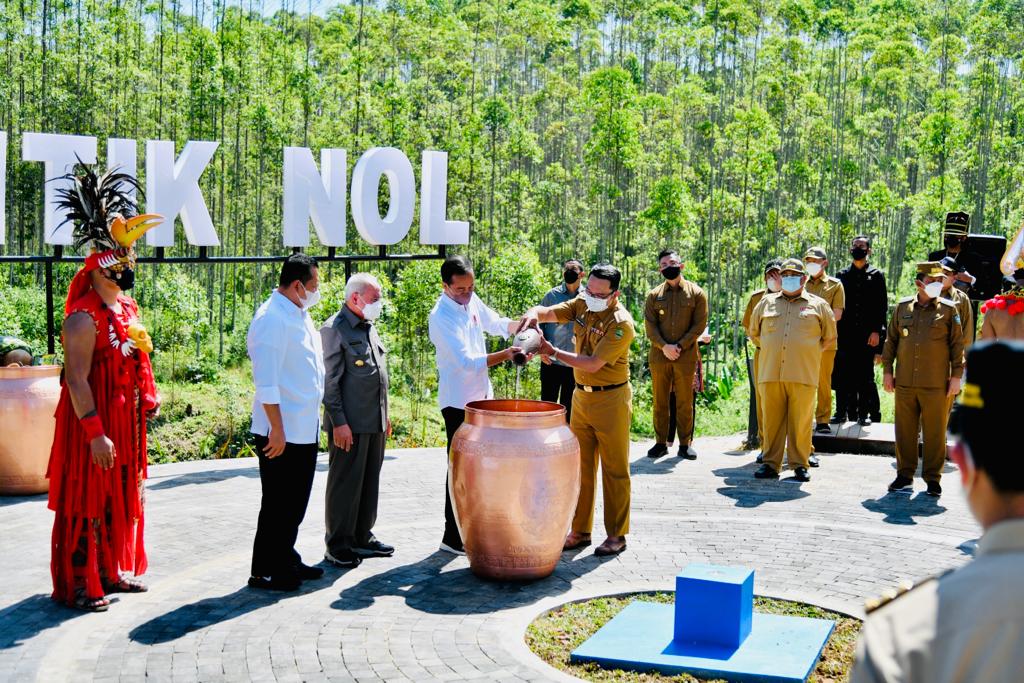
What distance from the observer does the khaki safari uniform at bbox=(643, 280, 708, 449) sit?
425 inches

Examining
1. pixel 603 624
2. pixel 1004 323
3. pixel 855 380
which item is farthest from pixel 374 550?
pixel 855 380

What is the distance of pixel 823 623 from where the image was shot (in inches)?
233

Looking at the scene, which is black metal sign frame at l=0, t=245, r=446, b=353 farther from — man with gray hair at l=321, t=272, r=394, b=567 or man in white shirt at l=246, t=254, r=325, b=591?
man in white shirt at l=246, t=254, r=325, b=591

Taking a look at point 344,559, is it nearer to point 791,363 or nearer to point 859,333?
point 791,363

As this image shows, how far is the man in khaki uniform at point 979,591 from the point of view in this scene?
1668 mm

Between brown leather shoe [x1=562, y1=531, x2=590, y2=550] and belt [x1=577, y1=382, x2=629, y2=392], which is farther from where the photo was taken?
brown leather shoe [x1=562, y1=531, x2=590, y2=550]

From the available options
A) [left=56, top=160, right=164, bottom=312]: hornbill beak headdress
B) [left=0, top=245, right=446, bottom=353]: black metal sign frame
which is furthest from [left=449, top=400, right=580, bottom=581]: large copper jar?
[left=0, top=245, right=446, bottom=353]: black metal sign frame

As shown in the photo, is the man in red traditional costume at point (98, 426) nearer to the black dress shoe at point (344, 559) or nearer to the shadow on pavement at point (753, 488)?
the black dress shoe at point (344, 559)

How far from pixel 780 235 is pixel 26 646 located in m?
34.4

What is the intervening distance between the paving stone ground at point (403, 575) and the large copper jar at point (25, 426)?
218mm

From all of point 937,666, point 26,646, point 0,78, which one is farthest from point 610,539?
point 0,78

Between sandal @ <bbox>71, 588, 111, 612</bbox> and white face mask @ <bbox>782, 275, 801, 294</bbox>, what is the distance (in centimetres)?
641

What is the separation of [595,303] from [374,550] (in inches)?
87.3

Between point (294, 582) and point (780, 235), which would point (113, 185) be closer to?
point (294, 582)
